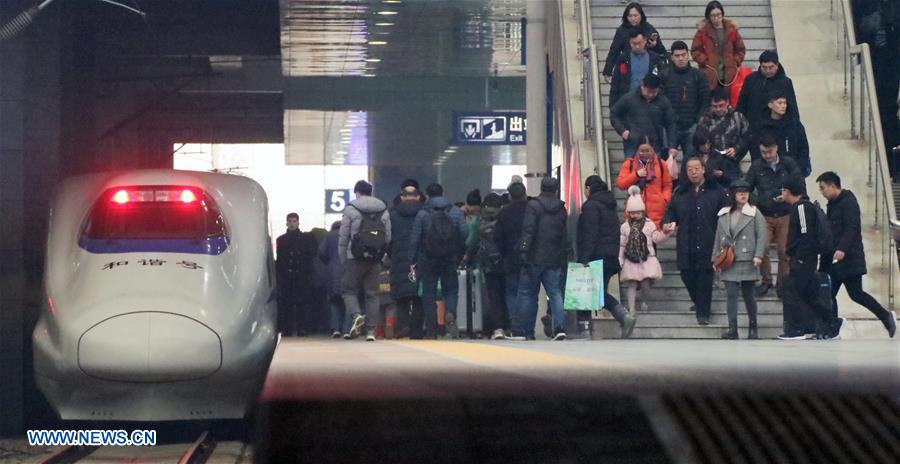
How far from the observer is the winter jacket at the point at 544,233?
16.1 meters

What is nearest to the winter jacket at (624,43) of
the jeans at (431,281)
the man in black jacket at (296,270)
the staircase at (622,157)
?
the staircase at (622,157)

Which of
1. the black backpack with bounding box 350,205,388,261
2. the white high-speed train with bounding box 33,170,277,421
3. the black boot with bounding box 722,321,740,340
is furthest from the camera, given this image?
the black backpack with bounding box 350,205,388,261

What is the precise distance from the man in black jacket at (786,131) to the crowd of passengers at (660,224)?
0.02m

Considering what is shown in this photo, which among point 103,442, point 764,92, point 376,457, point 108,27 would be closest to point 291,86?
point 108,27

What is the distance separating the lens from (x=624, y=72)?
18.2 m

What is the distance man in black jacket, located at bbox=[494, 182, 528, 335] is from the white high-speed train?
4868mm

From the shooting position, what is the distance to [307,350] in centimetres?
1558

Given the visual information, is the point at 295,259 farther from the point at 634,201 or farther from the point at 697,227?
the point at 697,227

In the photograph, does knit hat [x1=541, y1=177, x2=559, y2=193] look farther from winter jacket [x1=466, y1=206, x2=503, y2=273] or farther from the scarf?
winter jacket [x1=466, y1=206, x2=503, y2=273]

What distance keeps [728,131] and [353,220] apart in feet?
15.0

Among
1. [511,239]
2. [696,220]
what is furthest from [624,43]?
[696,220]

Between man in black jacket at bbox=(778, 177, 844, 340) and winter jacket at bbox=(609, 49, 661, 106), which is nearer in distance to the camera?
man in black jacket at bbox=(778, 177, 844, 340)

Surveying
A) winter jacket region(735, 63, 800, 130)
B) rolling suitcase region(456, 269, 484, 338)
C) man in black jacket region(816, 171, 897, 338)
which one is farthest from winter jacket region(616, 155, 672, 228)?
rolling suitcase region(456, 269, 484, 338)

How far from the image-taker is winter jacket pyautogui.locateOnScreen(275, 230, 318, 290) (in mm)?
24125
